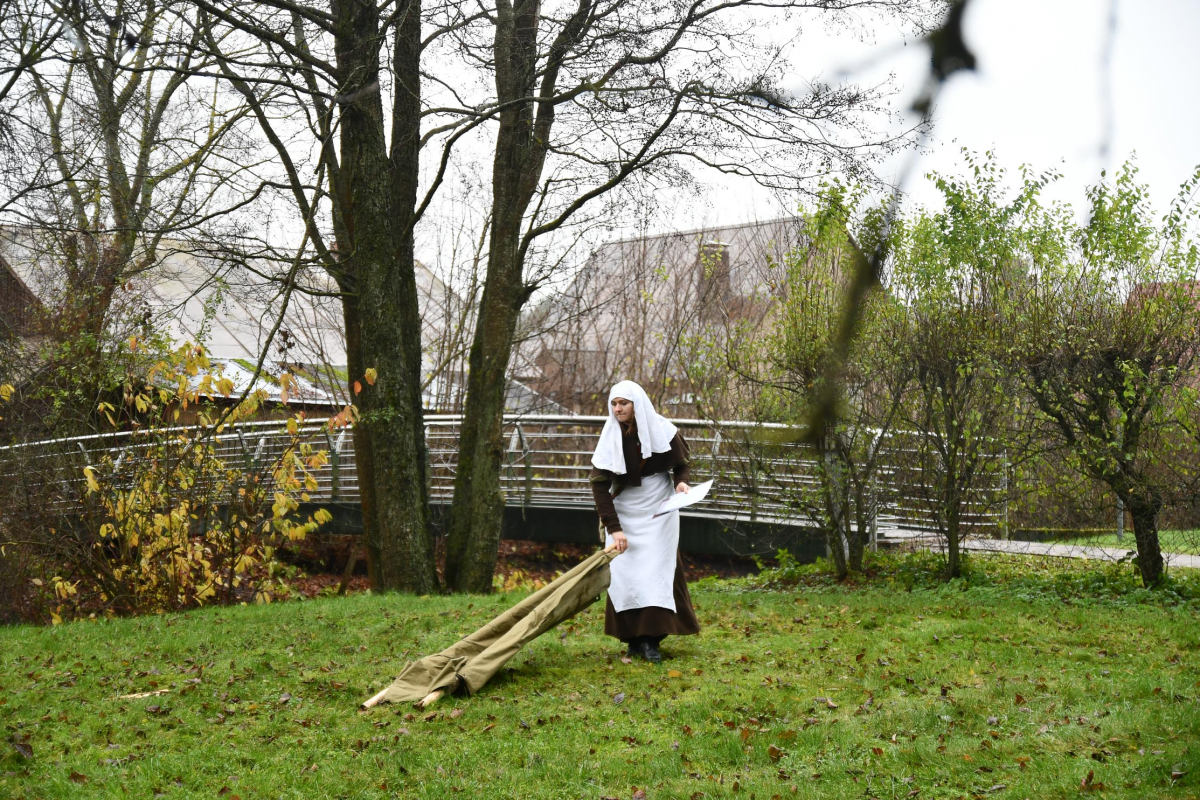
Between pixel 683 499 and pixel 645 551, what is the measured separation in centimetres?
60

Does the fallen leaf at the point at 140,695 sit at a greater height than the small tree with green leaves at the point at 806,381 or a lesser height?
lesser

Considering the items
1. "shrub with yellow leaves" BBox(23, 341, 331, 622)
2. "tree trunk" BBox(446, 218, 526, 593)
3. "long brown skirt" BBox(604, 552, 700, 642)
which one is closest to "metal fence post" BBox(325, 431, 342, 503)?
"tree trunk" BBox(446, 218, 526, 593)

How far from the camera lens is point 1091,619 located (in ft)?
27.7

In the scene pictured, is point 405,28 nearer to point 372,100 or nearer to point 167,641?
point 372,100

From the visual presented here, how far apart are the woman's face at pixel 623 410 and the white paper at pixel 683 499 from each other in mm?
616

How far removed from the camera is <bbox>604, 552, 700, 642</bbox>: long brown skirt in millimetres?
7098

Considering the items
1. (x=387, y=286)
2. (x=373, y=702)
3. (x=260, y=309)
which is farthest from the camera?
(x=260, y=309)

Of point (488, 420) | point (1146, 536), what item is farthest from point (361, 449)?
point (1146, 536)

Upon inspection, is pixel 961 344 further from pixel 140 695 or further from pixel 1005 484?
pixel 140 695

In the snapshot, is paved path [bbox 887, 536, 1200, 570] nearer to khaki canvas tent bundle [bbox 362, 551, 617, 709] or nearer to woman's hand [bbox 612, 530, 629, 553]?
woman's hand [bbox 612, 530, 629, 553]

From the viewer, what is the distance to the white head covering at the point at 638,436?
701cm

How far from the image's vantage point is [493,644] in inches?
254

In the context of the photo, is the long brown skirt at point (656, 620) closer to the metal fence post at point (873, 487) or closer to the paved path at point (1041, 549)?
the metal fence post at point (873, 487)

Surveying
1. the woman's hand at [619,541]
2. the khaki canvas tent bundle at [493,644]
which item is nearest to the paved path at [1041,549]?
the woman's hand at [619,541]
